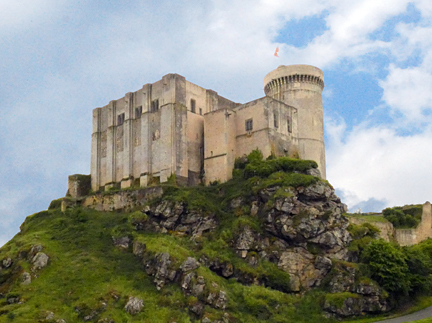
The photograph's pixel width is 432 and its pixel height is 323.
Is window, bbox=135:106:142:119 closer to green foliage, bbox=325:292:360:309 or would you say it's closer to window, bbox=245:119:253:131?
window, bbox=245:119:253:131

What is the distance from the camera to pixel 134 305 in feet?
168

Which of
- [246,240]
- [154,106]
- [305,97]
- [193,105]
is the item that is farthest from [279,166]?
[154,106]

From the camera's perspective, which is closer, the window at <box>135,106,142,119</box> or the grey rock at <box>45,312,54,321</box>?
the grey rock at <box>45,312,54,321</box>

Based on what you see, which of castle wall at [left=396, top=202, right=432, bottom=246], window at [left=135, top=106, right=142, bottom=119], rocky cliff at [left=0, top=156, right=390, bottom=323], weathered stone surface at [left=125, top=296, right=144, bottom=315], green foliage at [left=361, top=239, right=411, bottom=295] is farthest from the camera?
window at [left=135, top=106, right=142, bottom=119]

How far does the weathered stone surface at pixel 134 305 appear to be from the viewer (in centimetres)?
5078

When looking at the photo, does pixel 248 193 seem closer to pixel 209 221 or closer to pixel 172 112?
pixel 209 221

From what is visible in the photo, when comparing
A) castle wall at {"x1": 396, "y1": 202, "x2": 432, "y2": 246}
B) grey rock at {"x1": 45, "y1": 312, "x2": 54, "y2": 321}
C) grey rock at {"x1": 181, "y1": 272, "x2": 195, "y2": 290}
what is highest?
castle wall at {"x1": 396, "y1": 202, "x2": 432, "y2": 246}

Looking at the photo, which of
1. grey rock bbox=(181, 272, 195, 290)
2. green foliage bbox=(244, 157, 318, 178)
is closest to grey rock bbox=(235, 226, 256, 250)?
grey rock bbox=(181, 272, 195, 290)

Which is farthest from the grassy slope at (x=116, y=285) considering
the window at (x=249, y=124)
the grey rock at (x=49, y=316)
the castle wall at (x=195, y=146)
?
the window at (x=249, y=124)

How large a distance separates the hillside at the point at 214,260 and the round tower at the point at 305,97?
35.4 ft

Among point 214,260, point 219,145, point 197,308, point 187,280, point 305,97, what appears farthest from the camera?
point 305,97

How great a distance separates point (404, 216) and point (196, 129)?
26.7 m

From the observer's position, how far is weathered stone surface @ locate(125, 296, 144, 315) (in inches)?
→ 1999

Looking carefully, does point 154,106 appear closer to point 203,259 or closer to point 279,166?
point 279,166
